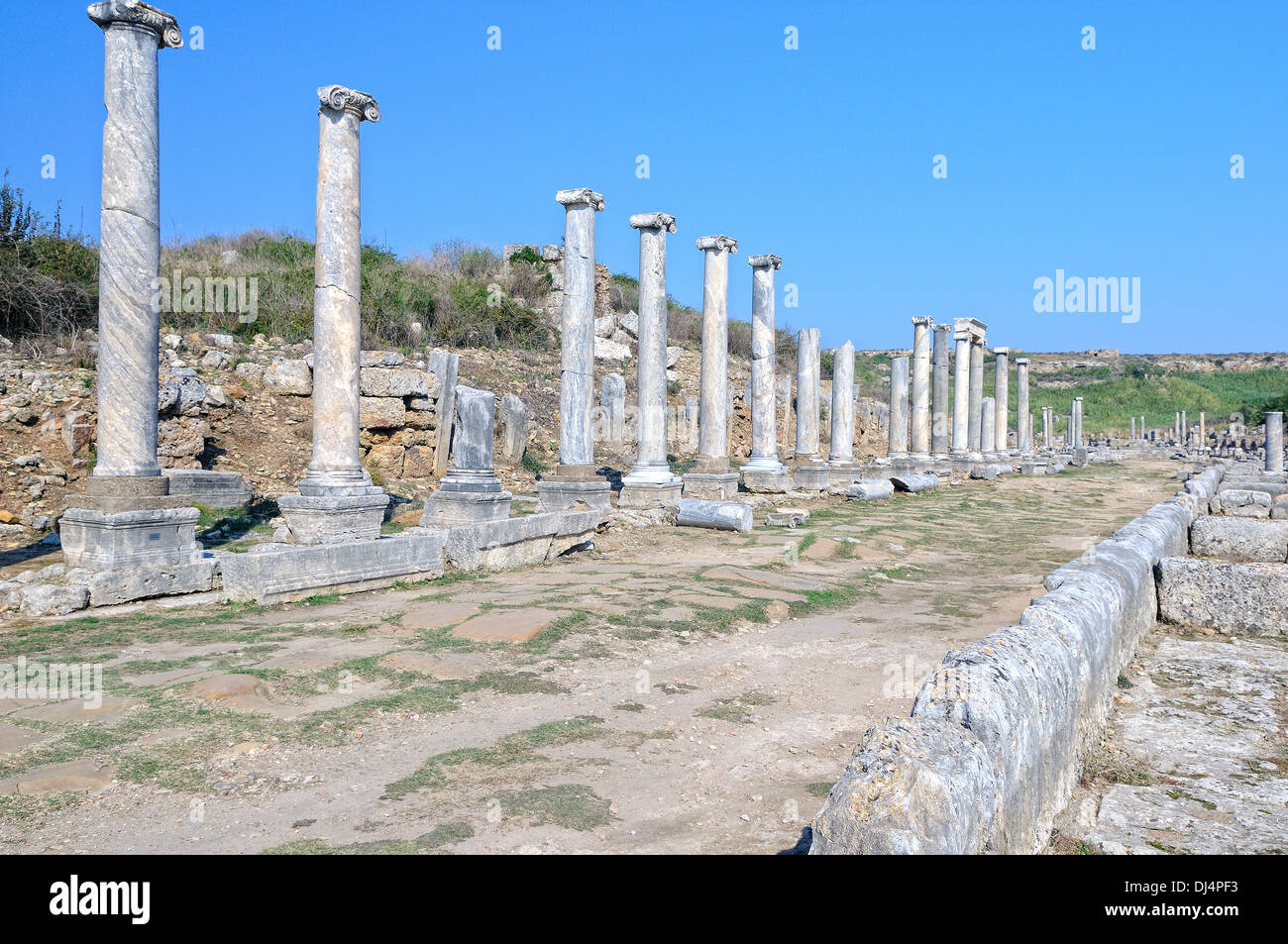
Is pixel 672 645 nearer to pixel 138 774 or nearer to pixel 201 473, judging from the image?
pixel 138 774

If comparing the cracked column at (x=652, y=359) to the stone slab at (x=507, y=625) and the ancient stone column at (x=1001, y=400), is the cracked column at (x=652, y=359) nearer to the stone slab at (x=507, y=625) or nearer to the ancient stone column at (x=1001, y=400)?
the stone slab at (x=507, y=625)

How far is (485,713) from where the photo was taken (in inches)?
218

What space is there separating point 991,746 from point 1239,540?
32.9 ft

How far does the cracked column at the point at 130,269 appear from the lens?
8727 mm

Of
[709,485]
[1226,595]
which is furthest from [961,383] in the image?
[1226,595]

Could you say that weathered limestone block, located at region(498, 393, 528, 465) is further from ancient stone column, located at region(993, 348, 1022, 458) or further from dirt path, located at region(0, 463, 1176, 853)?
ancient stone column, located at region(993, 348, 1022, 458)

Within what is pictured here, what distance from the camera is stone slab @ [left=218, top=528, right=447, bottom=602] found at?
835 cm

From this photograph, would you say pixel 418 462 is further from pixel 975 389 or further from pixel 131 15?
pixel 975 389

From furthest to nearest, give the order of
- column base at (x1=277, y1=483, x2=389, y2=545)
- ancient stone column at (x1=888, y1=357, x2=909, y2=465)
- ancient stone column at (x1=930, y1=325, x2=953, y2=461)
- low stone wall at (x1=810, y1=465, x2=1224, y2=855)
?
ancient stone column at (x1=930, y1=325, x2=953, y2=461)
ancient stone column at (x1=888, y1=357, x2=909, y2=465)
column base at (x1=277, y1=483, x2=389, y2=545)
low stone wall at (x1=810, y1=465, x2=1224, y2=855)

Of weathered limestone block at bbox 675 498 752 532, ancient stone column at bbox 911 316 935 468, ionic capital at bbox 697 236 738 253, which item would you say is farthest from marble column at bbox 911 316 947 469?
weathered limestone block at bbox 675 498 752 532

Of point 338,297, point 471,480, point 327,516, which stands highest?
point 338,297

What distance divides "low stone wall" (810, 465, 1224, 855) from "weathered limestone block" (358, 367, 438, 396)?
587 inches

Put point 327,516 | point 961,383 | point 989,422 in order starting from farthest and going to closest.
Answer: point 989,422 < point 961,383 < point 327,516
